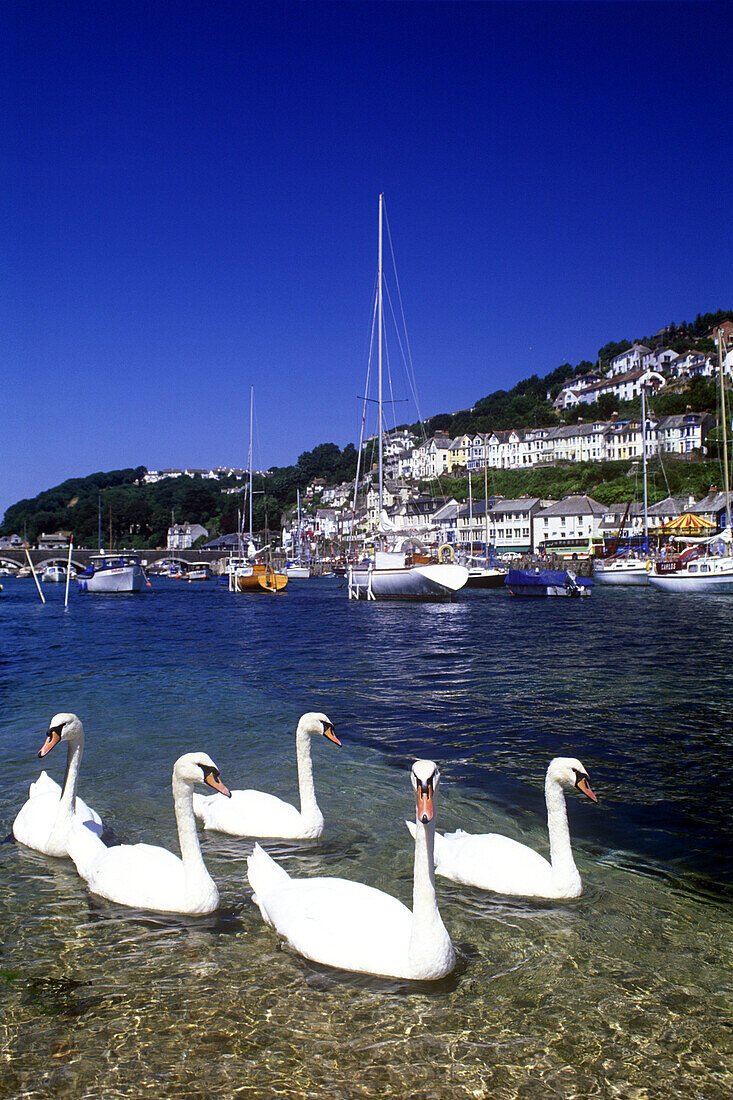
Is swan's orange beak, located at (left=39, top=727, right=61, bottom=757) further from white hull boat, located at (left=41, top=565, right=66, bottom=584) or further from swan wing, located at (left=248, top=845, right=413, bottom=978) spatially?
white hull boat, located at (left=41, top=565, right=66, bottom=584)

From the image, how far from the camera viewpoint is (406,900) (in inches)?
215

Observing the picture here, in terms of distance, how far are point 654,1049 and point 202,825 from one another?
464cm

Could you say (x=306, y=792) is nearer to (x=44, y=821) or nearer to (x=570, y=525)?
(x=44, y=821)

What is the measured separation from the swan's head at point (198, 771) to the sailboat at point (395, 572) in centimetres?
3685

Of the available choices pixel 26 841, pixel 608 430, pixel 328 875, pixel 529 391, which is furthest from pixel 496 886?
pixel 529 391

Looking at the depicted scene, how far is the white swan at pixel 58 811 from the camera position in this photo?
20.6 feet

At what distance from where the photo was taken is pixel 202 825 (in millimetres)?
7215

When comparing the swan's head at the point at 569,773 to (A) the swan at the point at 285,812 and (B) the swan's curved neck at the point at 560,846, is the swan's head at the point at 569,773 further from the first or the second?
(A) the swan at the point at 285,812

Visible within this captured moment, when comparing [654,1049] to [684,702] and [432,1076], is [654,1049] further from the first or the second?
[684,702]

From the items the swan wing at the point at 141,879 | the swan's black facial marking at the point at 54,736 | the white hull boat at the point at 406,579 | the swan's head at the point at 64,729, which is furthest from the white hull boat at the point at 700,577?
the swan wing at the point at 141,879

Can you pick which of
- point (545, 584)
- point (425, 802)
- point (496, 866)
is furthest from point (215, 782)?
point (545, 584)

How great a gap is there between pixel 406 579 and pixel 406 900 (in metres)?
38.3

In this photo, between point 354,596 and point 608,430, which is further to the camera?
point 608,430

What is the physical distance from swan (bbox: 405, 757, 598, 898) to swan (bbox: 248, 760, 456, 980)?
101 cm
